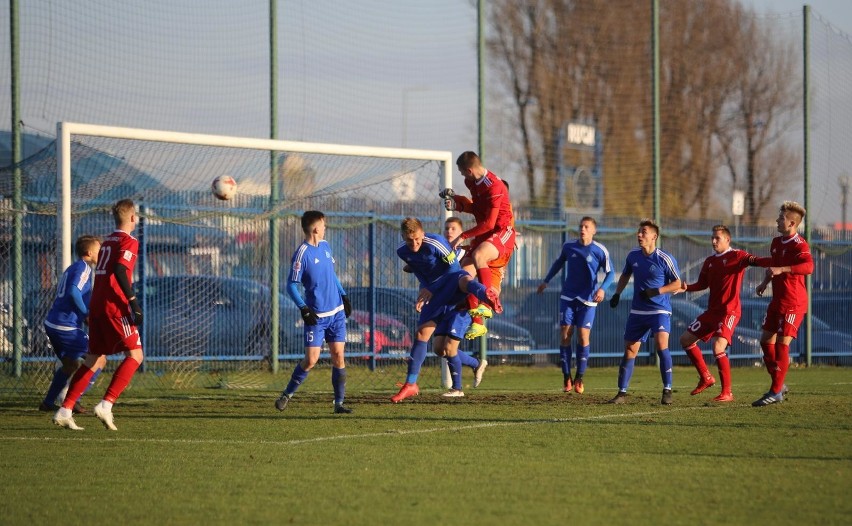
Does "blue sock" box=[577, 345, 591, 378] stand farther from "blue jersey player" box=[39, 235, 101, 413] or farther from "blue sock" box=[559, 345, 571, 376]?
"blue jersey player" box=[39, 235, 101, 413]

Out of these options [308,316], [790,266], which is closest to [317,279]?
[308,316]

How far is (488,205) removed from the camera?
481 inches

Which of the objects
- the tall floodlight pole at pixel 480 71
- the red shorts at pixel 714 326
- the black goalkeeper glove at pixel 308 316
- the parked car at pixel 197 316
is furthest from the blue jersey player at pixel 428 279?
the tall floodlight pole at pixel 480 71

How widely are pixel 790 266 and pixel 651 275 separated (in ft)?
5.41

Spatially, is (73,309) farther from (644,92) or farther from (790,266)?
(644,92)

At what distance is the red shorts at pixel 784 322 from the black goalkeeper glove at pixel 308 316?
5.29m

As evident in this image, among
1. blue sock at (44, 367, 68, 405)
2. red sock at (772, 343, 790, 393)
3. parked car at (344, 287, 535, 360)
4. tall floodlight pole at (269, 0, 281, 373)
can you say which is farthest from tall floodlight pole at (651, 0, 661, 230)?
blue sock at (44, 367, 68, 405)

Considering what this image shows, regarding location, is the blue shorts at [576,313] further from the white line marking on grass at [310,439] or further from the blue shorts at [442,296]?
the white line marking on grass at [310,439]

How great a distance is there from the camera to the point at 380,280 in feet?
61.6

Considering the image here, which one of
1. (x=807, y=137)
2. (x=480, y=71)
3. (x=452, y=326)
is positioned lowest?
(x=452, y=326)

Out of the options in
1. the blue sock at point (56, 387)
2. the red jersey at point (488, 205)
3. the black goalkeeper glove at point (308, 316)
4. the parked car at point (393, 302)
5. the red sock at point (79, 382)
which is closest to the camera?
the red sock at point (79, 382)

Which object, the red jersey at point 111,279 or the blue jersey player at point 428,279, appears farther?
the blue jersey player at point 428,279

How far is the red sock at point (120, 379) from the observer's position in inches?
421

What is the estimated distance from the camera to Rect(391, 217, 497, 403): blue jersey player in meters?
12.5
